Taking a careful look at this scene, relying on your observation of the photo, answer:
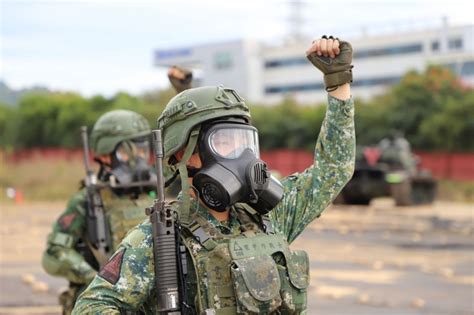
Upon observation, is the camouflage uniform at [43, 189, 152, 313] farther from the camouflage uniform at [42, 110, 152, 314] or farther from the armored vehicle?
the armored vehicle

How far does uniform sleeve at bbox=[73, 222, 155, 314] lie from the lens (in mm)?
3221

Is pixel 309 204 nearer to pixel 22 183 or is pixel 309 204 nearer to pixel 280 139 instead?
pixel 22 183

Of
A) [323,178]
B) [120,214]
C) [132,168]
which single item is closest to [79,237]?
[120,214]

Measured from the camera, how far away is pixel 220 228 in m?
3.45

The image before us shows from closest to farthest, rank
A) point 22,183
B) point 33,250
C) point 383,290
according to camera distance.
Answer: point 383,290
point 33,250
point 22,183

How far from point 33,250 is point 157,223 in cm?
1453

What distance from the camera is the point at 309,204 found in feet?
12.4

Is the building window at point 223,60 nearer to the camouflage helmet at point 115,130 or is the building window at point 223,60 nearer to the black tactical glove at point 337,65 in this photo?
the camouflage helmet at point 115,130

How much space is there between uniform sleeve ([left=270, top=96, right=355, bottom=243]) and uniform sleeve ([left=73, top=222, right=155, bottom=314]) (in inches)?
26.4

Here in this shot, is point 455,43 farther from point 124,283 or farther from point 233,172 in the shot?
point 124,283

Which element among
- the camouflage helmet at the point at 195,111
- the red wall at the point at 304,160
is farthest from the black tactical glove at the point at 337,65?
the red wall at the point at 304,160

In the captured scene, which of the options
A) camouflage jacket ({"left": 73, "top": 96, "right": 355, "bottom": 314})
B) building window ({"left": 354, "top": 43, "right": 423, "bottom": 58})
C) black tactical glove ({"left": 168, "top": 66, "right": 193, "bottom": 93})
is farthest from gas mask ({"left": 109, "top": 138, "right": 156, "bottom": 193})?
building window ({"left": 354, "top": 43, "right": 423, "bottom": 58})

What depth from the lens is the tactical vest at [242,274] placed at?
3252mm

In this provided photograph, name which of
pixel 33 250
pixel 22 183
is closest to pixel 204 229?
pixel 33 250
